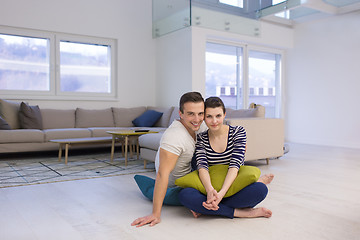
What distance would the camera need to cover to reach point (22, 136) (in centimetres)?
485

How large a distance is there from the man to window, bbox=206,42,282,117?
430 centimetres

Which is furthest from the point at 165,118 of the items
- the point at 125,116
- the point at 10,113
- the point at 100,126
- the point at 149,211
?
the point at 149,211

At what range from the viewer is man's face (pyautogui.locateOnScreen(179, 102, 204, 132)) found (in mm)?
2186

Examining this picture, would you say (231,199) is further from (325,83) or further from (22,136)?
(325,83)

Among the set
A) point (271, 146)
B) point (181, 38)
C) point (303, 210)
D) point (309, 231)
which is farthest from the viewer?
point (181, 38)

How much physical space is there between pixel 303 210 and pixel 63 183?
2228 millimetres

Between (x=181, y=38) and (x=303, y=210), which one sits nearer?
(x=303, y=210)

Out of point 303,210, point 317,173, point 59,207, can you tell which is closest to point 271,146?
point 317,173

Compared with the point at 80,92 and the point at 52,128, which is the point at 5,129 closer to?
the point at 52,128

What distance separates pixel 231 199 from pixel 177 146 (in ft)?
1.65

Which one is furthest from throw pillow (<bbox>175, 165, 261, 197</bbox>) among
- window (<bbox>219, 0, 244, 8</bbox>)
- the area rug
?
window (<bbox>219, 0, 244, 8</bbox>)

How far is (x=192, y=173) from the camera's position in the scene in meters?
2.28

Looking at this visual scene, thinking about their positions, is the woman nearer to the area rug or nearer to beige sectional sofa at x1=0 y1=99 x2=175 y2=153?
the area rug

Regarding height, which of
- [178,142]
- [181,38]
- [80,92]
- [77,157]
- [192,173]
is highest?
[181,38]
